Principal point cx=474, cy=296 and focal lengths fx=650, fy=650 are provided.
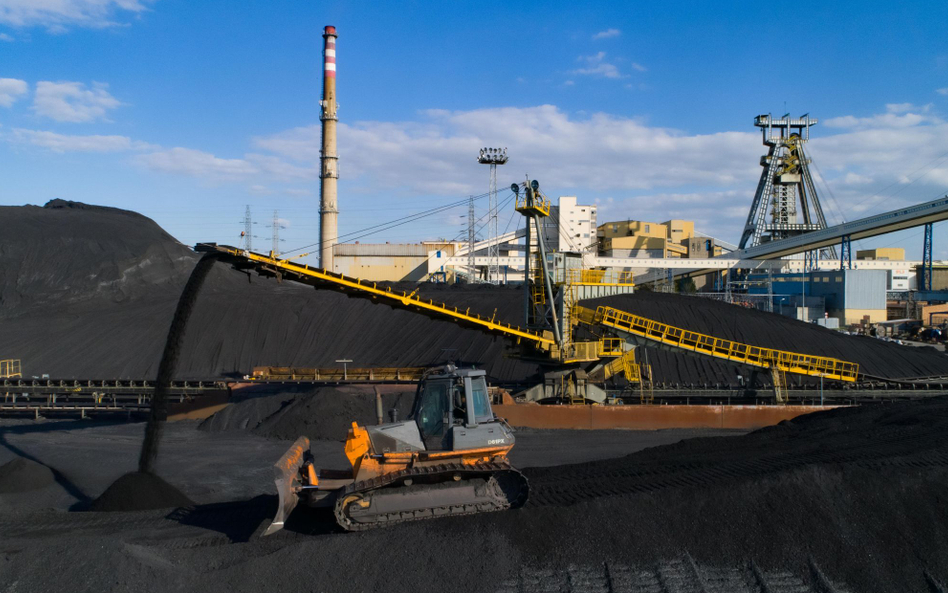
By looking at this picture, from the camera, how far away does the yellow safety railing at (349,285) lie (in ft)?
43.8

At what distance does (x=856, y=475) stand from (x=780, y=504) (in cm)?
117

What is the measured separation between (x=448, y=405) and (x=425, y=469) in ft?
2.68

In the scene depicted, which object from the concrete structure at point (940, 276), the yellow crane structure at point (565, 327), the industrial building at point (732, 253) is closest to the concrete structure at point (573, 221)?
the industrial building at point (732, 253)

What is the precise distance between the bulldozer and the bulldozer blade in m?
0.01

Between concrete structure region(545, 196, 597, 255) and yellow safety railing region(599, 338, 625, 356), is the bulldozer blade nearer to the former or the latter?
yellow safety railing region(599, 338, 625, 356)

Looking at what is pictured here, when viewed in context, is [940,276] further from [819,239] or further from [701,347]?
[701,347]

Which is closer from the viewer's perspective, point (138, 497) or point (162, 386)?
point (138, 497)

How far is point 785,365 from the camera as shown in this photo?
19125 millimetres

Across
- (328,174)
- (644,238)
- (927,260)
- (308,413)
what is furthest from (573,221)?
(308,413)

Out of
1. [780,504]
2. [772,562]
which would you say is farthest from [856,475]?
[772,562]

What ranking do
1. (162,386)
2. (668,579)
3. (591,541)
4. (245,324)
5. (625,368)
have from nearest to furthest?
(668,579) < (591,541) < (162,386) < (625,368) < (245,324)

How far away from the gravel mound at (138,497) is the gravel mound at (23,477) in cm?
221

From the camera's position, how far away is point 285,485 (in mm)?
7137

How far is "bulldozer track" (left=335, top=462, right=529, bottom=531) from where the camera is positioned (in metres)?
7.08
